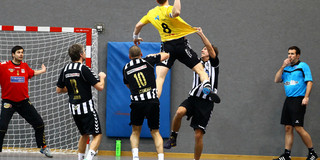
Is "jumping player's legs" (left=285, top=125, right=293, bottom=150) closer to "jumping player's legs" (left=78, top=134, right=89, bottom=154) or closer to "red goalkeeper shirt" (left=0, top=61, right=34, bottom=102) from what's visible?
"jumping player's legs" (left=78, top=134, right=89, bottom=154)

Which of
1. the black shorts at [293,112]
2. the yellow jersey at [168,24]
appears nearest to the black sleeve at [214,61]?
the yellow jersey at [168,24]

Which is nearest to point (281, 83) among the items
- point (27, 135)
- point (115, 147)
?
point (115, 147)

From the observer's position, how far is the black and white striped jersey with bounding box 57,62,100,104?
561cm

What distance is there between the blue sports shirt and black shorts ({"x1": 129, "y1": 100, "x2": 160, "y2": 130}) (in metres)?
3.41

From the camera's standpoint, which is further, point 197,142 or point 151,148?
point 151,148

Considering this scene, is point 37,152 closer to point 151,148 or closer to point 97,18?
point 151,148

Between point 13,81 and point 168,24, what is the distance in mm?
3433

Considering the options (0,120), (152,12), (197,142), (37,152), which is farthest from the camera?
(37,152)

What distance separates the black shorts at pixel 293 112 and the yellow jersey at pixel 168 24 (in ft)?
10.2

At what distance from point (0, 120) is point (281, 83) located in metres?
5.74

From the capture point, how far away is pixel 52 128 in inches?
342

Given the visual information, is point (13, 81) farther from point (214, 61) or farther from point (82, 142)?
point (214, 61)

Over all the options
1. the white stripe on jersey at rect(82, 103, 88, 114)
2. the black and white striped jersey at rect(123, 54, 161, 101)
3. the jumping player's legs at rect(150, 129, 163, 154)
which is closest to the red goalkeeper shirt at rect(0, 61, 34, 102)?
the white stripe on jersey at rect(82, 103, 88, 114)

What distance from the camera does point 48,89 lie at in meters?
8.77
